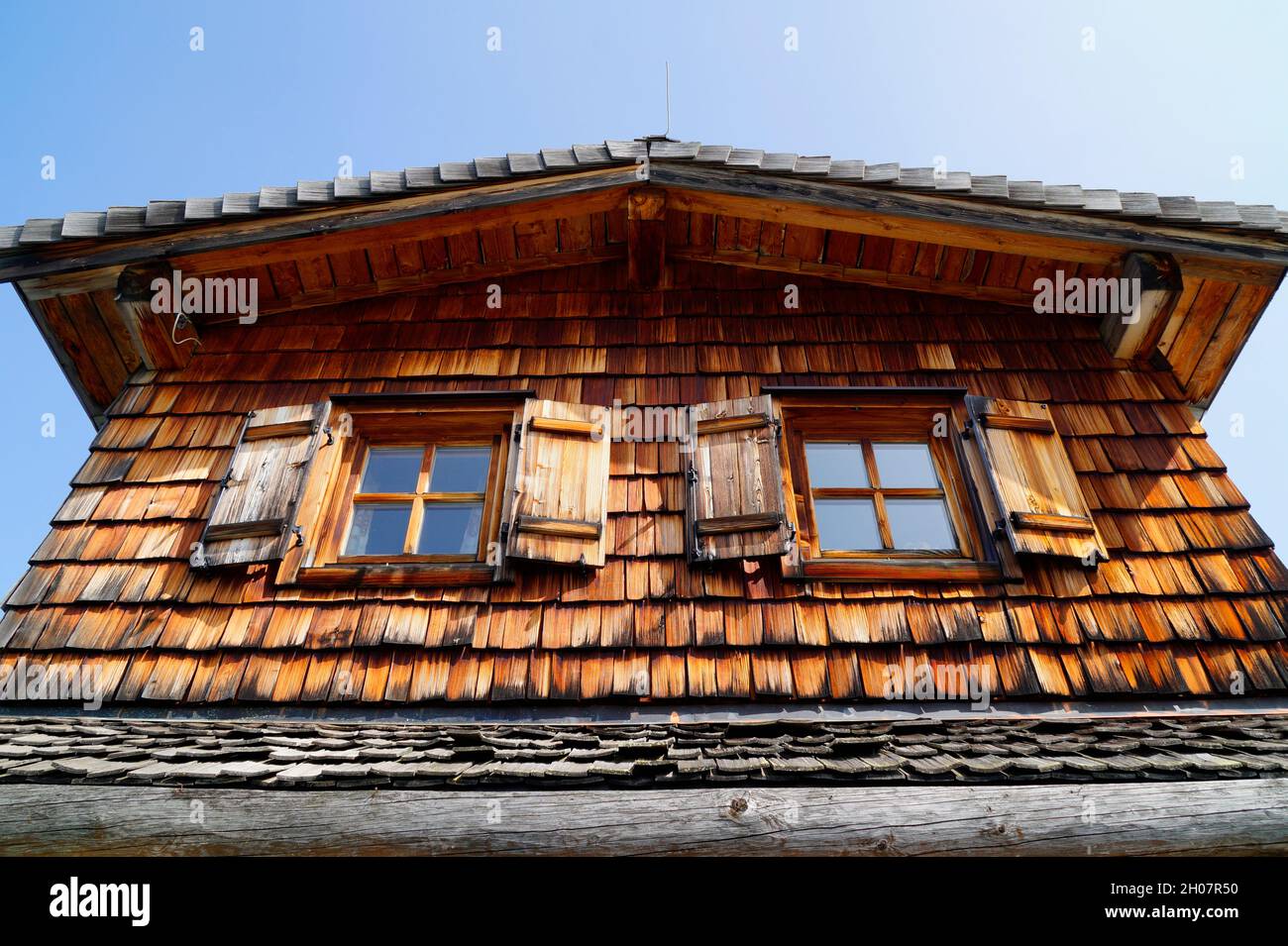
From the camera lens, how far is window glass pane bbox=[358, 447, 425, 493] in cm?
448

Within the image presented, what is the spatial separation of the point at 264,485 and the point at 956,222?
4290 mm

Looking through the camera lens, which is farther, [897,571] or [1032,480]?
[1032,480]

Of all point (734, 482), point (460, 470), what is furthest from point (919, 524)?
point (460, 470)

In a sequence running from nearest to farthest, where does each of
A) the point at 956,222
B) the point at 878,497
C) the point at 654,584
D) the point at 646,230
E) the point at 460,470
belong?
the point at 654,584, the point at 878,497, the point at 460,470, the point at 956,222, the point at 646,230

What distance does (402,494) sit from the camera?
438cm

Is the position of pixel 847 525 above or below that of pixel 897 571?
above

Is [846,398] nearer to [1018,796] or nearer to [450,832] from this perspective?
[1018,796]

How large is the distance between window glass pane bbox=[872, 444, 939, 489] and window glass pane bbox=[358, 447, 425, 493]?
263cm

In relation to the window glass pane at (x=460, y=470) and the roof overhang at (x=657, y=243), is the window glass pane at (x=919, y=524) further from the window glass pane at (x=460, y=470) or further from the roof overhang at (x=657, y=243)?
the window glass pane at (x=460, y=470)

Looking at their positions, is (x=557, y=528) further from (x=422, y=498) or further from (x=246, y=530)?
(x=246, y=530)

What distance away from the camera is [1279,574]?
3875 mm

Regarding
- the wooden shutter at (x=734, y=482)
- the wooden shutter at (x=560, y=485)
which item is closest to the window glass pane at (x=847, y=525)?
the wooden shutter at (x=734, y=482)
